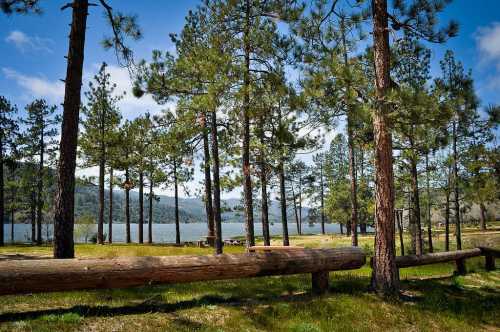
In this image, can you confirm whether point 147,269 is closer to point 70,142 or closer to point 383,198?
point 70,142

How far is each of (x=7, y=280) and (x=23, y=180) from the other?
47502 mm

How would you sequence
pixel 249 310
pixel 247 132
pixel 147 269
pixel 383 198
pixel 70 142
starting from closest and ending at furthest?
1. pixel 147 269
2. pixel 249 310
3. pixel 383 198
4. pixel 70 142
5. pixel 247 132

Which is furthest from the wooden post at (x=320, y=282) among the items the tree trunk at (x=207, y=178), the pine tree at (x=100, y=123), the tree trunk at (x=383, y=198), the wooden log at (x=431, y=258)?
the pine tree at (x=100, y=123)

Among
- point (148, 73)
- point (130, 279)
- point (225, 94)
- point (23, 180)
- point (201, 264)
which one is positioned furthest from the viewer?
point (23, 180)

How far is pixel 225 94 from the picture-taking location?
15.6 meters

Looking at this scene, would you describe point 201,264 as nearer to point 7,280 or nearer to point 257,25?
point 7,280

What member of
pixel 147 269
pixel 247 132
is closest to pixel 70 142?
pixel 147 269

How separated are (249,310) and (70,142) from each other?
6.69 metres

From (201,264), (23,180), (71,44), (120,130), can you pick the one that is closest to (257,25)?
(71,44)

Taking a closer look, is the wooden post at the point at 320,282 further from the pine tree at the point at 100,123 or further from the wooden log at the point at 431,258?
the pine tree at the point at 100,123

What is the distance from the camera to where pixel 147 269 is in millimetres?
7379

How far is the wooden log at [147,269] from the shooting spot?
21.2 ft

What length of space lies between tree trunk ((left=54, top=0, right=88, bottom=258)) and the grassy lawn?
1676 mm

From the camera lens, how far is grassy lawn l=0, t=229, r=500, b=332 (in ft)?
21.1
